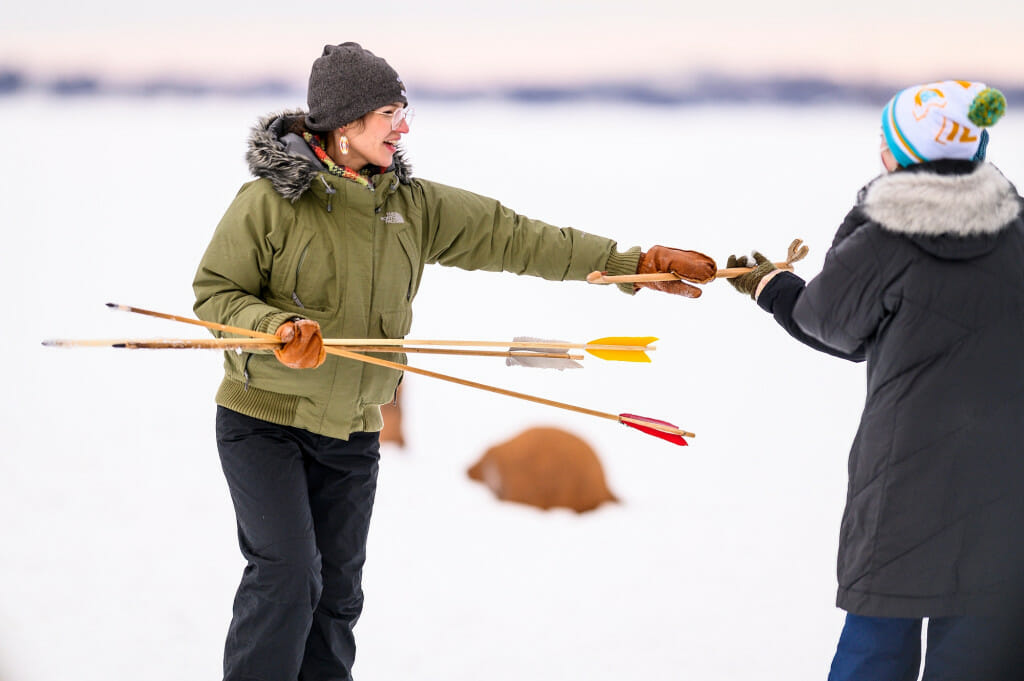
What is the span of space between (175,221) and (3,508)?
1.14 m

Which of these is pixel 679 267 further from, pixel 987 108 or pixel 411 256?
pixel 987 108

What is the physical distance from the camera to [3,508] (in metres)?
3.03

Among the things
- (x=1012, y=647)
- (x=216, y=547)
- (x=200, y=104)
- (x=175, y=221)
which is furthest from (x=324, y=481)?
(x=200, y=104)

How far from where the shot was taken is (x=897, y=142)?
5.87ft

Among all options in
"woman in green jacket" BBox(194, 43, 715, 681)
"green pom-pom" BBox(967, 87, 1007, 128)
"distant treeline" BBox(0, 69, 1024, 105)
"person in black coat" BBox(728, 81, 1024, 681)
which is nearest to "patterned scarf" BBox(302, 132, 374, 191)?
"woman in green jacket" BBox(194, 43, 715, 681)

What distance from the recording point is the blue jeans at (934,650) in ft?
5.79

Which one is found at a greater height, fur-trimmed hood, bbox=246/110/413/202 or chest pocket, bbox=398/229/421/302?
fur-trimmed hood, bbox=246/110/413/202

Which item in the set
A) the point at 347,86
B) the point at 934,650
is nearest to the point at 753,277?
the point at 934,650

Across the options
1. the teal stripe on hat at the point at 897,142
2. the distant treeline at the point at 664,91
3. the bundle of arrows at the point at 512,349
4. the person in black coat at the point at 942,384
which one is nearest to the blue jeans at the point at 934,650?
the person in black coat at the point at 942,384

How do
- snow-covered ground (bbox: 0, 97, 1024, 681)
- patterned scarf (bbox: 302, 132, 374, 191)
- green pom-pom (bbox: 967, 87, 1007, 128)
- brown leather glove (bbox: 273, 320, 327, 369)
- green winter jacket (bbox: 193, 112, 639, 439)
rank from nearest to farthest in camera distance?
green pom-pom (bbox: 967, 87, 1007, 128)
brown leather glove (bbox: 273, 320, 327, 369)
green winter jacket (bbox: 193, 112, 639, 439)
patterned scarf (bbox: 302, 132, 374, 191)
snow-covered ground (bbox: 0, 97, 1024, 681)

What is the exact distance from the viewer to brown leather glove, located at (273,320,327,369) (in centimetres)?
180

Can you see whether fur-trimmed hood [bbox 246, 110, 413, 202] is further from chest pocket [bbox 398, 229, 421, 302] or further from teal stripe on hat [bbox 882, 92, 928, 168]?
teal stripe on hat [bbox 882, 92, 928, 168]

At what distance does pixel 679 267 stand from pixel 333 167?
0.74 m

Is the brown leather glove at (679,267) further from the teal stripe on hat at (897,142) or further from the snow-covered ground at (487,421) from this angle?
the snow-covered ground at (487,421)
